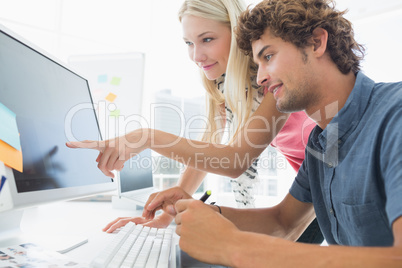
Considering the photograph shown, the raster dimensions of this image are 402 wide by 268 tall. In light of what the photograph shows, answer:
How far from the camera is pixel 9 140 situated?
1.78 feet

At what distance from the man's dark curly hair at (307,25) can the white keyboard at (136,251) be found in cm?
67

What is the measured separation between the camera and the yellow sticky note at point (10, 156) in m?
0.52

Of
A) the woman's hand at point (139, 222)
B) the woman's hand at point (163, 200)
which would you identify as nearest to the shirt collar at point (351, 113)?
the woman's hand at point (163, 200)

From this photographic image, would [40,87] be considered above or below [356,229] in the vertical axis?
above

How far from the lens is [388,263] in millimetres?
373

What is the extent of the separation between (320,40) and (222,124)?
657 mm

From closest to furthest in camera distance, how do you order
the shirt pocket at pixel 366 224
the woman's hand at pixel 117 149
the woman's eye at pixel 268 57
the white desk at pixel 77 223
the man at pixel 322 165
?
the man at pixel 322 165 < the shirt pocket at pixel 366 224 < the white desk at pixel 77 223 < the woman's hand at pixel 117 149 < the woman's eye at pixel 268 57

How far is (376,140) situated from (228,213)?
0.44 meters

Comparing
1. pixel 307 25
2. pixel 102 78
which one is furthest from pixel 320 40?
→ pixel 102 78

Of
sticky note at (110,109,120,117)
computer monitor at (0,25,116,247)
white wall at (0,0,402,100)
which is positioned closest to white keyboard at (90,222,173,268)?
computer monitor at (0,25,116,247)

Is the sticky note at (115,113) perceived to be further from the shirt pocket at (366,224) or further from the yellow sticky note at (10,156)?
the shirt pocket at (366,224)

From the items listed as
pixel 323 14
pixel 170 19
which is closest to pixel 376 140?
pixel 323 14

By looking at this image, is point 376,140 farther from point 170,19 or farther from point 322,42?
point 170,19

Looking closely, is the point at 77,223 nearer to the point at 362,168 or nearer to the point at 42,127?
the point at 42,127
